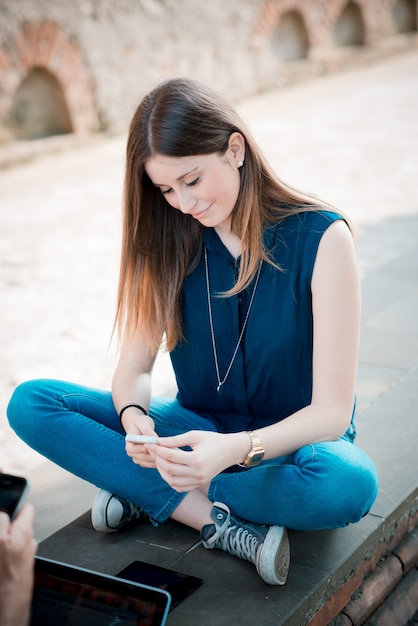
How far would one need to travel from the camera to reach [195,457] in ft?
6.39

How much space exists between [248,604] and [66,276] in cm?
368

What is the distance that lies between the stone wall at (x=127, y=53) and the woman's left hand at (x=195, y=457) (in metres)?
7.88

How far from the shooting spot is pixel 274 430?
2.11 metres

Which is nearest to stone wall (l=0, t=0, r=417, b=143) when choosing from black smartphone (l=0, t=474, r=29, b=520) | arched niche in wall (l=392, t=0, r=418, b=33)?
arched niche in wall (l=392, t=0, r=418, b=33)

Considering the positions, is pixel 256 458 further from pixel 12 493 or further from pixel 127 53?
pixel 127 53

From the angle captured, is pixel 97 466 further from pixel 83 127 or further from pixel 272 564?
pixel 83 127

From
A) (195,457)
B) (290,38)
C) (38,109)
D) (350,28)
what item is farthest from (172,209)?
(350,28)

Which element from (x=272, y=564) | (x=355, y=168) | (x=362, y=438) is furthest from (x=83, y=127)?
(x=272, y=564)

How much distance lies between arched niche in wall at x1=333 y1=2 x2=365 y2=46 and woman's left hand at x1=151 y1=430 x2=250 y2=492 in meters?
13.7

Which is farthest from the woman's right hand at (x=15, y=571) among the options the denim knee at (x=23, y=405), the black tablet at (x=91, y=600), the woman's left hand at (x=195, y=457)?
the denim knee at (x=23, y=405)

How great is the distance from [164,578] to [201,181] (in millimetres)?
954

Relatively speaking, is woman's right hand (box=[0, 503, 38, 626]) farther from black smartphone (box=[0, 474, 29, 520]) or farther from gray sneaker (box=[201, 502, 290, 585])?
gray sneaker (box=[201, 502, 290, 585])

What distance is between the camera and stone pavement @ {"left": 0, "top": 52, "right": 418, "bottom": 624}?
2.67m

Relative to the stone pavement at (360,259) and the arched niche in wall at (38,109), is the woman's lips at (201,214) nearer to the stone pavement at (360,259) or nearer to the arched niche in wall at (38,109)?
the stone pavement at (360,259)
